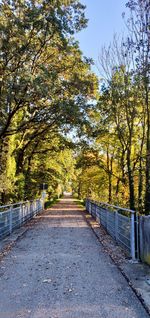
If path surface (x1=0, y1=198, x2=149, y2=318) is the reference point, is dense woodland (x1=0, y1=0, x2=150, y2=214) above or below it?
above

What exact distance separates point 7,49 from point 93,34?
10.9 feet

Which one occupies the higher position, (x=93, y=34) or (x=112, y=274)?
(x=93, y=34)

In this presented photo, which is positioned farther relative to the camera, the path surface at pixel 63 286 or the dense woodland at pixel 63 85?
the dense woodland at pixel 63 85

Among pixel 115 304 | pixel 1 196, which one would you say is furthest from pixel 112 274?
pixel 1 196

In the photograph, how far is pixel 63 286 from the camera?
4.86 metres

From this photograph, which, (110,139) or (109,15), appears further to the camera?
(110,139)

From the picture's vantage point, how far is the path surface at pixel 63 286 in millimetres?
3840

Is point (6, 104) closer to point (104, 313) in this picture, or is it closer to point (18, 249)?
point (18, 249)

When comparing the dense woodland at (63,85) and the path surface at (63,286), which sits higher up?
the dense woodland at (63,85)

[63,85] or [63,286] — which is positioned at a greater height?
[63,85]

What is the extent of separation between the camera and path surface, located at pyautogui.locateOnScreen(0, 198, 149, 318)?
3.84 m

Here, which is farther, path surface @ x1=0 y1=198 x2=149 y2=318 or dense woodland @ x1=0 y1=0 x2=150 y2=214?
dense woodland @ x1=0 y1=0 x2=150 y2=214

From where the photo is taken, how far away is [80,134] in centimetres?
1535

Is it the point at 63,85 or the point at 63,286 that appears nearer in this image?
the point at 63,286
